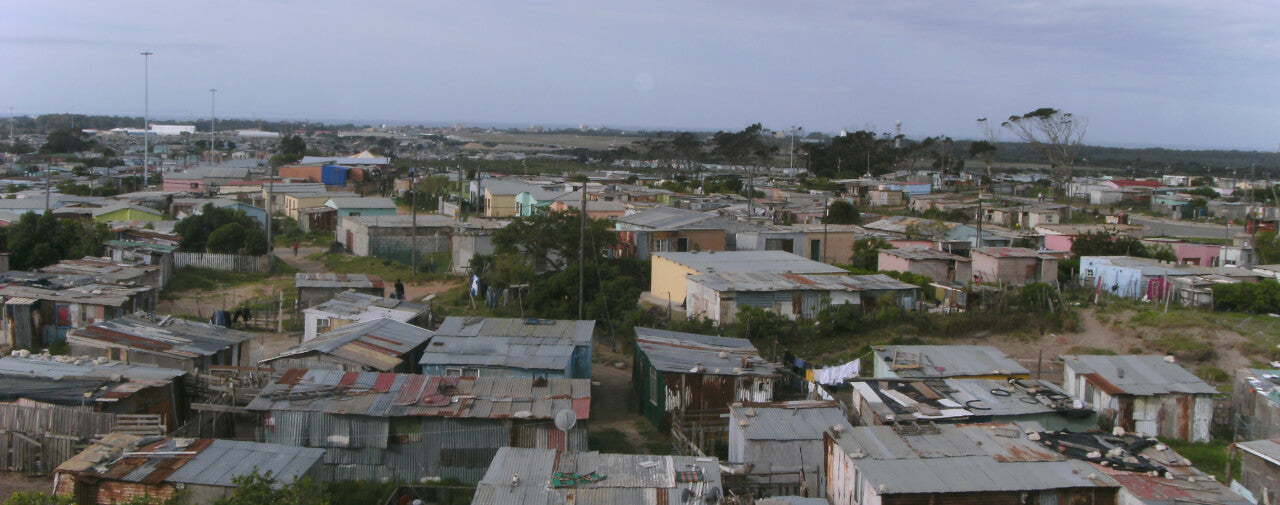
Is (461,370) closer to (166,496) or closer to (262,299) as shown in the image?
(166,496)

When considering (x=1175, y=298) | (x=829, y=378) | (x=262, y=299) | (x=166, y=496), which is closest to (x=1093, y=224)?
(x=1175, y=298)

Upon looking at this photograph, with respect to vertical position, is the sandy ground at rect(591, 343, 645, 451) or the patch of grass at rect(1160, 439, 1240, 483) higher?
→ the patch of grass at rect(1160, 439, 1240, 483)

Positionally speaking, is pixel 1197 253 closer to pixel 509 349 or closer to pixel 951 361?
pixel 951 361

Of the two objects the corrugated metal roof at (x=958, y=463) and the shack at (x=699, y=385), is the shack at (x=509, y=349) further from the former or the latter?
the corrugated metal roof at (x=958, y=463)

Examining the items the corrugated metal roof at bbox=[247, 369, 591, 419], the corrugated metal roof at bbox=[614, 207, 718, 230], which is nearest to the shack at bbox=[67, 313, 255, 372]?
the corrugated metal roof at bbox=[247, 369, 591, 419]

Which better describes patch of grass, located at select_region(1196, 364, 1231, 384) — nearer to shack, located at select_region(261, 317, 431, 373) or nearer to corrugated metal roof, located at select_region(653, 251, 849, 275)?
corrugated metal roof, located at select_region(653, 251, 849, 275)
